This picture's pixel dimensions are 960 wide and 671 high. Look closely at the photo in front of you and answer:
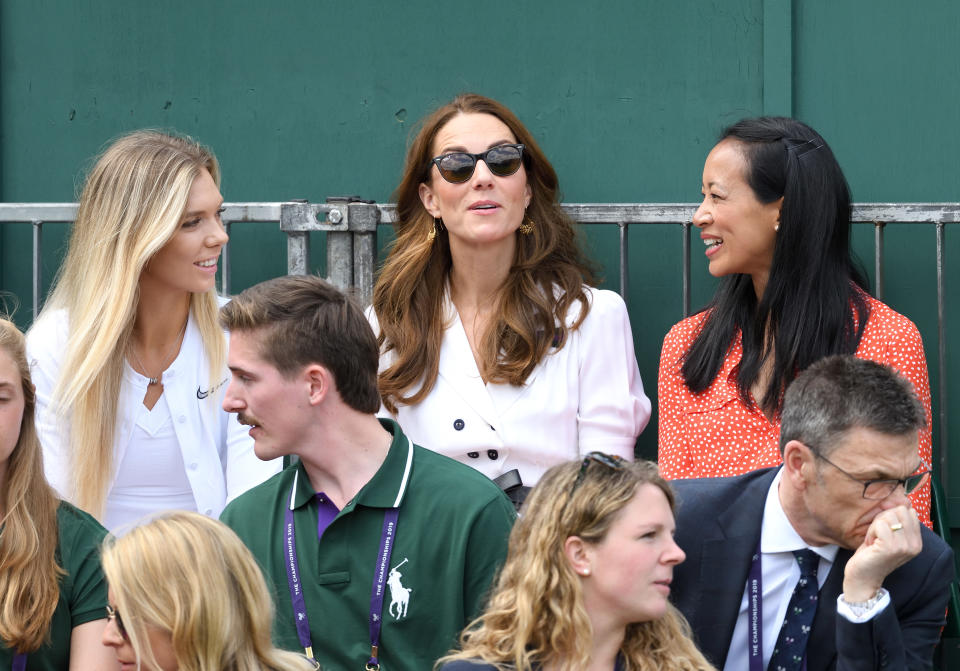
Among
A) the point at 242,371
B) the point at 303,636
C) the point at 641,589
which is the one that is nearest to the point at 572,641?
the point at 641,589

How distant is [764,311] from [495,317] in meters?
0.81

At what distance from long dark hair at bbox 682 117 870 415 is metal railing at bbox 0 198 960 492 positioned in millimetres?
318

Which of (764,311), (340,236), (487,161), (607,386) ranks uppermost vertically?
(487,161)

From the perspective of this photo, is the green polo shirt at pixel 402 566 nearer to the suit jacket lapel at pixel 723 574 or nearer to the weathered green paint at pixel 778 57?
the suit jacket lapel at pixel 723 574

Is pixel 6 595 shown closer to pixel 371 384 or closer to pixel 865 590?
pixel 371 384

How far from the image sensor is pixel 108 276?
4039mm

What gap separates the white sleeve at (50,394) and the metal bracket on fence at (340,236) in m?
0.78

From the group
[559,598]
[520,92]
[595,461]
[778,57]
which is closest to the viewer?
[559,598]

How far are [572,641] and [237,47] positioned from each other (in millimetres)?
2919

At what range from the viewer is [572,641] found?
275 centimetres

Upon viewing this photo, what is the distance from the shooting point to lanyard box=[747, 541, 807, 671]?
3.11m

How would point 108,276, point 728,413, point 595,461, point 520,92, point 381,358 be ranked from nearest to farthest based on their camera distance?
point 595,461 < point 728,413 < point 108,276 < point 381,358 < point 520,92

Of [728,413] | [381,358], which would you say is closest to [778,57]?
[728,413]

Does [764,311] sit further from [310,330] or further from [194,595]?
[194,595]
